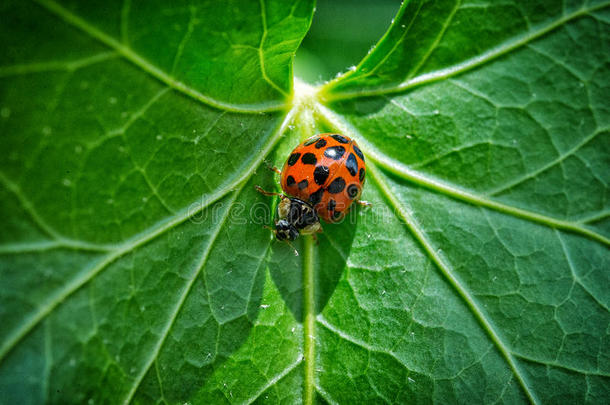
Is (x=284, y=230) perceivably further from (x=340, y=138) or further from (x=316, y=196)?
(x=340, y=138)

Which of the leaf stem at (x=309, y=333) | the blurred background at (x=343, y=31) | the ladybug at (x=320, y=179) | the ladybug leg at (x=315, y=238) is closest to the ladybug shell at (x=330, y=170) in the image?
the ladybug at (x=320, y=179)

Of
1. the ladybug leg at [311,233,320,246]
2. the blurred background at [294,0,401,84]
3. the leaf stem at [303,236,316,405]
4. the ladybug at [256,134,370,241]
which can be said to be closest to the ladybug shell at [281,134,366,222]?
the ladybug at [256,134,370,241]

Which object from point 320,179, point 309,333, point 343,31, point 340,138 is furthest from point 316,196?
point 343,31

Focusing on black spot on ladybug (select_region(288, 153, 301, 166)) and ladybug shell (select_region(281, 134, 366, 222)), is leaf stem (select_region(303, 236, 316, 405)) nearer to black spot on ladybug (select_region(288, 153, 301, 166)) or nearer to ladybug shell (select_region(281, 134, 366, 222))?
ladybug shell (select_region(281, 134, 366, 222))

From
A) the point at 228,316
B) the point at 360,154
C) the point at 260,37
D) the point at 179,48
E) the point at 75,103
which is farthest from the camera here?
the point at 360,154

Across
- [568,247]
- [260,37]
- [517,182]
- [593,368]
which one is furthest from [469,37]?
[593,368]

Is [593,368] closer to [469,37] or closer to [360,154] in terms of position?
[360,154]

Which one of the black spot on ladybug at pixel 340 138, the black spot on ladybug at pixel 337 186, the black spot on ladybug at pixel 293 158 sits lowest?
the black spot on ladybug at pixel 337 186

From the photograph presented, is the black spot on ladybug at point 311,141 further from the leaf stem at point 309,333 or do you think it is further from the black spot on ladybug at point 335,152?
the leaf stem at point 309,333
